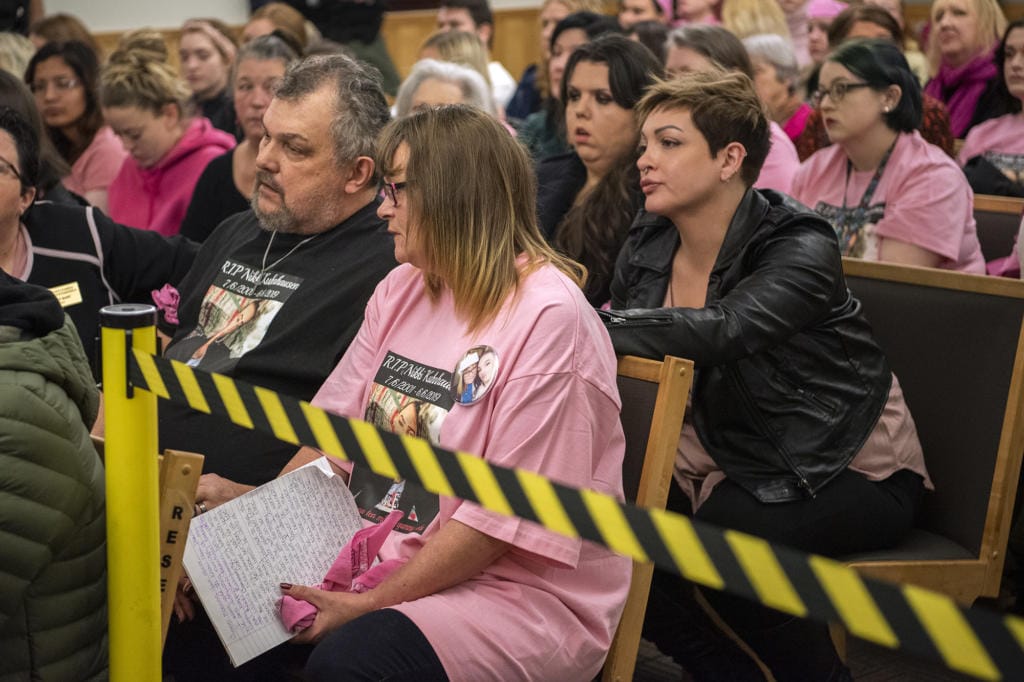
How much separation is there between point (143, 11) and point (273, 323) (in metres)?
8.28

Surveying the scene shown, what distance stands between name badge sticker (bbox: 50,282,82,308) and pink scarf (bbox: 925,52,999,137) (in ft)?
13.2

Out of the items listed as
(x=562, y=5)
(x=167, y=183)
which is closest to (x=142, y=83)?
(x=167, y=183)

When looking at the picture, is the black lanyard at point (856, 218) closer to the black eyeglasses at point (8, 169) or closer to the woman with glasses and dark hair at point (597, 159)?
the woman with glasses and dark hair at point (597, 159)

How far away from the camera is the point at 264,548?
2.02 m

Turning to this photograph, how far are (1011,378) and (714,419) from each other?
576mm

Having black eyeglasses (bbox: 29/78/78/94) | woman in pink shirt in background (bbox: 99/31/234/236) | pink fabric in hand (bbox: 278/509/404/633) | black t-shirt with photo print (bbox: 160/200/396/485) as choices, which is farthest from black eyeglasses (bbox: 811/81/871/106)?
black eyeglasses (bbox: 29/78/78/94)

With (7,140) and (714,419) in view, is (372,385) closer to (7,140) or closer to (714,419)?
(714,419)

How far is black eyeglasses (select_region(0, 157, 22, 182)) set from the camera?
111 inches

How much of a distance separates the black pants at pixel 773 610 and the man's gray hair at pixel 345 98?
41.1 inches

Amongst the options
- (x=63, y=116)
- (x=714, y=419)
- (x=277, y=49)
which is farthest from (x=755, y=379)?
(x=63, y=116)

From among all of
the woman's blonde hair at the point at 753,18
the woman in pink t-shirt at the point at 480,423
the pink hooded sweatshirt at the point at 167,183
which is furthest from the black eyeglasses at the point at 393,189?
the woman's blonde hair at the point at 753,18

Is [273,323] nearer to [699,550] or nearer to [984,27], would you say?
[699,550]

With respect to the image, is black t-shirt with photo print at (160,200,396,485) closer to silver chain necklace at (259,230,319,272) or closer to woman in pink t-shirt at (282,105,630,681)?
silver chain necklace at (259,230,319,272)

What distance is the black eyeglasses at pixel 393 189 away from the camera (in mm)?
2145
